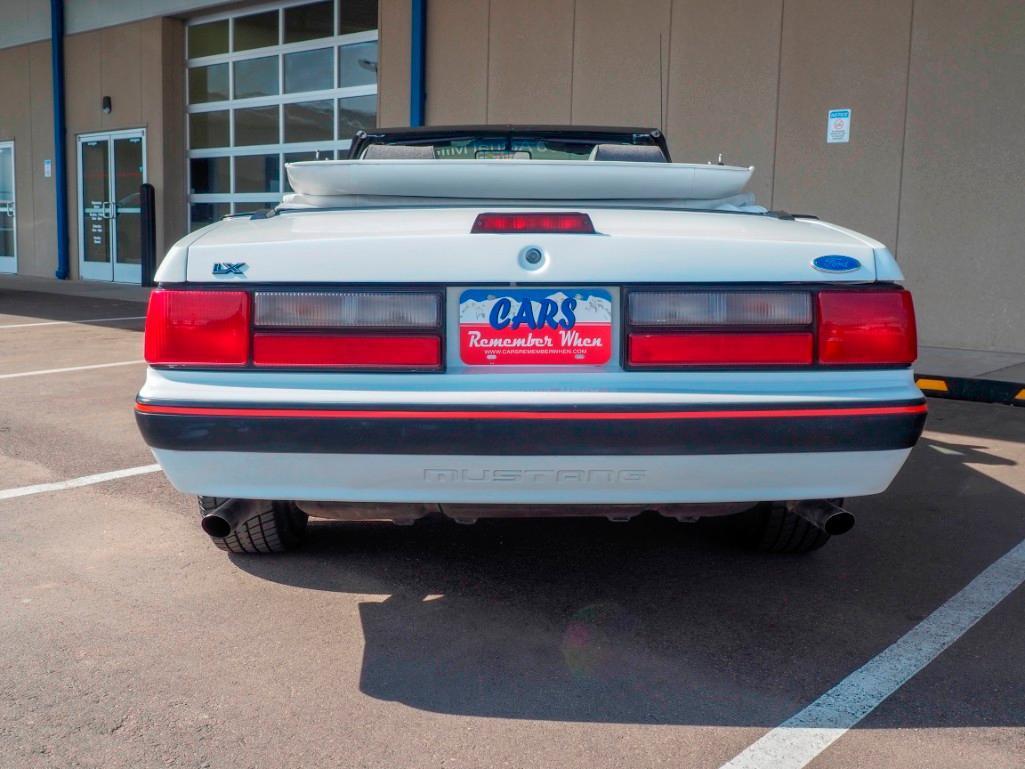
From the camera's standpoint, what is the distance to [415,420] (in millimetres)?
2480

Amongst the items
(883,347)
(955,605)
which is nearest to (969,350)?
(955,605)

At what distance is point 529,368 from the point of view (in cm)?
254

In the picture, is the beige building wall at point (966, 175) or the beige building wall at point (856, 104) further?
the beige building wall at point (856, 104)

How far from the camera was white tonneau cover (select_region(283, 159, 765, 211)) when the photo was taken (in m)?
3.08

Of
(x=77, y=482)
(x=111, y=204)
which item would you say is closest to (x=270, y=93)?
(x=111, y=204)

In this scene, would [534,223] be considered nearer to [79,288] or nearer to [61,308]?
[61,308]

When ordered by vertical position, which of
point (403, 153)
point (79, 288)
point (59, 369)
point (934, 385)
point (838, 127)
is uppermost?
point (838, 127)

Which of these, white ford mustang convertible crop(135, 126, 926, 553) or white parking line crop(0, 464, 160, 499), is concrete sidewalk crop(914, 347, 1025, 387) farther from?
white parking line crop(0, 464, 160, 499)

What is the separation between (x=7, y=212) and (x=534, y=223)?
19208 millimetres

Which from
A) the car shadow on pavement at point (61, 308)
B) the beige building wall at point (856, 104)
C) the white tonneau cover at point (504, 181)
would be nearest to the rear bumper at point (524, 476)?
the white tonneau cover at point (504, 181)

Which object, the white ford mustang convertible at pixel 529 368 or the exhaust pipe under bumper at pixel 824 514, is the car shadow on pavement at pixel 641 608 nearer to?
the exhaust pipe under bumper at pixel 824 514

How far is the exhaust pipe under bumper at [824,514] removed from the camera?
9.37 feet

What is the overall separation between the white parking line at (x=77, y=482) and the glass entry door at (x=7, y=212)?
16.2 metres

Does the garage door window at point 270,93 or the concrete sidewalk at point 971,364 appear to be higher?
the garage door window at point 270,93
